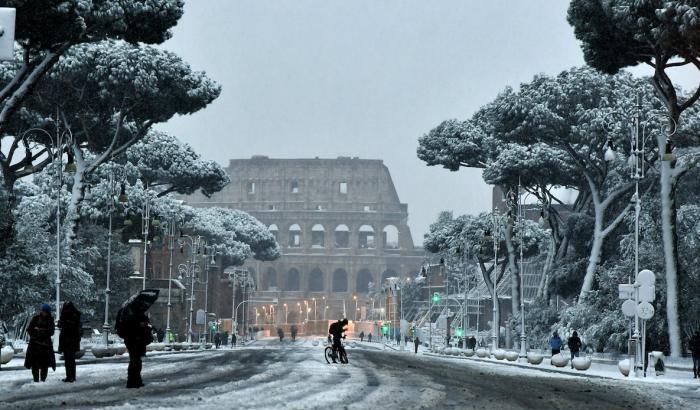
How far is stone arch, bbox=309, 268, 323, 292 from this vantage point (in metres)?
189

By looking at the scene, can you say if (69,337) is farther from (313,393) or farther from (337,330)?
(337,330)

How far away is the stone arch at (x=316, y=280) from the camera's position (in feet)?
620

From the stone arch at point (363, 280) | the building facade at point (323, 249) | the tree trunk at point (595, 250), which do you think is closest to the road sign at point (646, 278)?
the tree trunk at point (595, 250)

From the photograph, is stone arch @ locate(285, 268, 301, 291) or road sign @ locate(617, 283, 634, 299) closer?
road sign @ locate(617, 283, 634, 299)

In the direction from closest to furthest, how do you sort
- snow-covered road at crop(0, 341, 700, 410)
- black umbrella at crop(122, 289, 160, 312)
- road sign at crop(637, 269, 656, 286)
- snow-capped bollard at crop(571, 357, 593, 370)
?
snow-covered road at crop(0, 341, 700, 410)
black umbrella at crop(122, 289, 160, 312)
road sign at crop(637, 269, 656, 286)
snow-capped bollard at crop(571, 357, 593, 370)

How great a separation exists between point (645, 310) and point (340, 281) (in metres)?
161

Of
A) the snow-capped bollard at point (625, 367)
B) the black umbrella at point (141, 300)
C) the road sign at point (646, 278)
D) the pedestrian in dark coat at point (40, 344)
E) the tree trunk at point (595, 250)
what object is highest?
the tree trunk at point (595, 250)

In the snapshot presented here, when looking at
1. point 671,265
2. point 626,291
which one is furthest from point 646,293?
point 671,265

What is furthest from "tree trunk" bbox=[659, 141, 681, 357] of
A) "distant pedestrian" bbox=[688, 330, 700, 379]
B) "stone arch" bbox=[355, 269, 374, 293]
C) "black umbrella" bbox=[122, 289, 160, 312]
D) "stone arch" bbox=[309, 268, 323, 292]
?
"stone arch" bbox=[355, 269, 374, 293]

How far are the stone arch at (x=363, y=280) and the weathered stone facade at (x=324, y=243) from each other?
166 mm

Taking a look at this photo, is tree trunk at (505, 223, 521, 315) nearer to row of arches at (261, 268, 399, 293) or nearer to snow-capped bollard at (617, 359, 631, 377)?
snow-capped bollard at (617, 359, 631, 377)

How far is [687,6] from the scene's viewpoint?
33156mm

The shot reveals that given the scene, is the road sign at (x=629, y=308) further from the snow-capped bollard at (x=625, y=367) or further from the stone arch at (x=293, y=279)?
the stone arch at (x=293, y=279)

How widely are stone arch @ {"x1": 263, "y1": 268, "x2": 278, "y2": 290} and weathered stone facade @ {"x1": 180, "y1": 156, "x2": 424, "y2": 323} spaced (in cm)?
16
